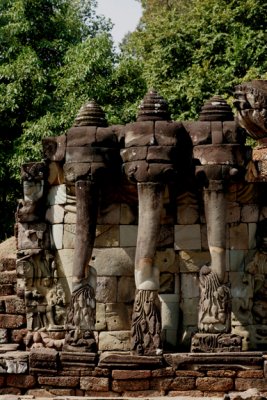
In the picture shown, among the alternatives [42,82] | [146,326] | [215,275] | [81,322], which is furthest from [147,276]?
[42,82]

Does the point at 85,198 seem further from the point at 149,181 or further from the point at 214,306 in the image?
the point at 214,306

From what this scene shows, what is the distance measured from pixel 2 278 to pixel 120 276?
2.16 meters

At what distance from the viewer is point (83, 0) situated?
33.6 m

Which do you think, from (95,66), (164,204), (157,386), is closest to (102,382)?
(157,386)

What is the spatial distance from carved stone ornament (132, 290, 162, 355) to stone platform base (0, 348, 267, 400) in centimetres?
17

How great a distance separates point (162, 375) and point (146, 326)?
68cm

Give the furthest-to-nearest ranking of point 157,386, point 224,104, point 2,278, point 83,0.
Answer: point 83,0 → point 2,278 → point 224,104 → point 157,386

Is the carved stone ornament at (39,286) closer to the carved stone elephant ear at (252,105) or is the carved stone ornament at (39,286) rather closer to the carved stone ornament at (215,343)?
the carved stone ornament at (215,343)

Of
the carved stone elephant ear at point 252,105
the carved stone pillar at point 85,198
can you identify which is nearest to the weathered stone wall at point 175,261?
the carved stone pillar at point 85,198

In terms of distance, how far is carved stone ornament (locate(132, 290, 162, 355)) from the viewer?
13.0m

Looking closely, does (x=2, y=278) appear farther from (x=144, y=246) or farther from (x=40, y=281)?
(x=144, y=246)

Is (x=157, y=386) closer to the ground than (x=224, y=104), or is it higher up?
closer to the ground

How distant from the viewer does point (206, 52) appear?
25859 millimetres

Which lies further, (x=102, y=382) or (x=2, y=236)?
(x=2, y=236)
